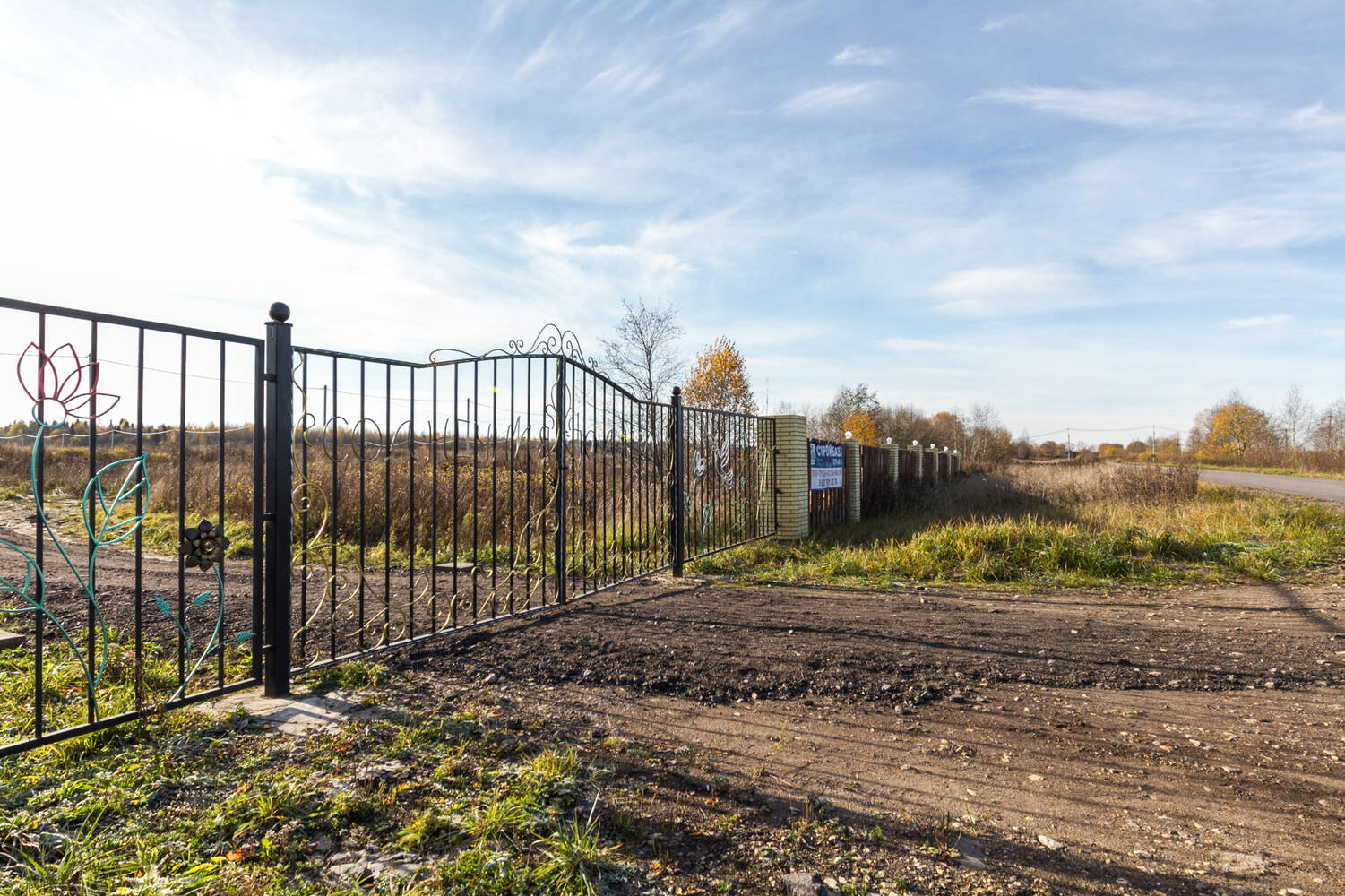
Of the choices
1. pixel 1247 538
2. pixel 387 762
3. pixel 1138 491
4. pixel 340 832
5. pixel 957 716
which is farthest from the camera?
pixel 1138 491

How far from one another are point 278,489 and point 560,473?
238 centimetres

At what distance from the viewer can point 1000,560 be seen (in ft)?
23.9

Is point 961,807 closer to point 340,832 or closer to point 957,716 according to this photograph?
point 957,716

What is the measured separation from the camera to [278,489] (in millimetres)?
3434

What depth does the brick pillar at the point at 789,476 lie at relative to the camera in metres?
10.1

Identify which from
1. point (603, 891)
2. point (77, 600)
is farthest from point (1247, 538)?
point (77, 600)

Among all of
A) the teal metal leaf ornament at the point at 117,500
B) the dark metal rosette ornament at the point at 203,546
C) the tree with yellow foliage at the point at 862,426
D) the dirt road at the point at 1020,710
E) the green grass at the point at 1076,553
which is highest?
the tree with yellow foliage at the point at 862,426

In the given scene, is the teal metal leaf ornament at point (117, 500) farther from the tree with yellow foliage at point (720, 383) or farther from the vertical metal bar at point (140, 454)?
the tree with yellow foliage at point (720, 383)

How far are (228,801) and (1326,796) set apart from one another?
160 inches

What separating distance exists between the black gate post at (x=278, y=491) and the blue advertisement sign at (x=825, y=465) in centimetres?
822

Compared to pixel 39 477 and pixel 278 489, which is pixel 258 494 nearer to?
pixel 278 489

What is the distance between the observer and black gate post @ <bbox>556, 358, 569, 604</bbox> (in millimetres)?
5488

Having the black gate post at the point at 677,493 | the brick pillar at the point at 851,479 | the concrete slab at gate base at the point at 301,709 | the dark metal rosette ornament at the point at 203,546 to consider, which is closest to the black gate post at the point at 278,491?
the concrete slab at gate base at the point at 301,709

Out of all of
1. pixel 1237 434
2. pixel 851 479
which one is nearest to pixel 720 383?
pixel 851 479
